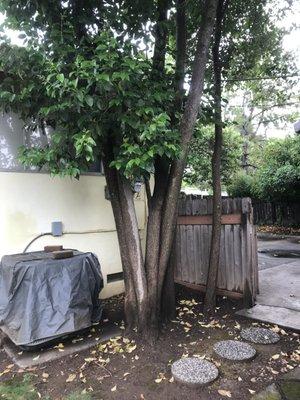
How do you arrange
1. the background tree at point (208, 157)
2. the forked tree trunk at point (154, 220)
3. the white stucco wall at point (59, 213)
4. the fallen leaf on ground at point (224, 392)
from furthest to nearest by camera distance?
the background tree at point (208, 157) < the white stucco wall at point (59, 213) < the forked tree trunk at point (154, 220) < the fallen leaf on ground at point (224, 392)

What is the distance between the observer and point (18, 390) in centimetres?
296

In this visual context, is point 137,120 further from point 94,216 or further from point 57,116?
point 94,216

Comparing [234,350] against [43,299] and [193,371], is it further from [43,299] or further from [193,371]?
[43,299]

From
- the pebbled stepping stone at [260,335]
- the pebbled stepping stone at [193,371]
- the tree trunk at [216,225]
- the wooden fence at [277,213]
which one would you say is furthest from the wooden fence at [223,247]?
the wooden fence at [277,213]

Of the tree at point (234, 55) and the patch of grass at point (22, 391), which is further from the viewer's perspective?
the tree at point (234, 55)

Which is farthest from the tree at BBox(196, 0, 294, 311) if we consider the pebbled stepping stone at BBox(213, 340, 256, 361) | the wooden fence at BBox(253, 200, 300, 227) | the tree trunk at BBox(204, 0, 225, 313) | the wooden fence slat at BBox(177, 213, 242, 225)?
the wooden fence at BBox(253, 200, 300, 227)

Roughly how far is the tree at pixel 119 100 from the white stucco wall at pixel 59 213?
126 cm

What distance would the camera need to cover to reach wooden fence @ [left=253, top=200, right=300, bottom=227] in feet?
46.9

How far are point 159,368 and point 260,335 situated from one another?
129 cm

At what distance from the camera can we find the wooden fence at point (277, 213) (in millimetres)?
14305

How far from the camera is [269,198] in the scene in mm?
14594

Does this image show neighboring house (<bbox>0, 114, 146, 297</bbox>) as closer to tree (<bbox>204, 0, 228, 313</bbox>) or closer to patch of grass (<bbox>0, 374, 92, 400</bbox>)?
tree (<bbox>204, 0, 228, 313</bbox>)

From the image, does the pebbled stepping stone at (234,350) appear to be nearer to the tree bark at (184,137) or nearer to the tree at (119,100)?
the tree at (119,100)

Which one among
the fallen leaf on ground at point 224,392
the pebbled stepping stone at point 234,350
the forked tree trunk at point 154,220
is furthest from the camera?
the forked tree trunk at point 154,220
